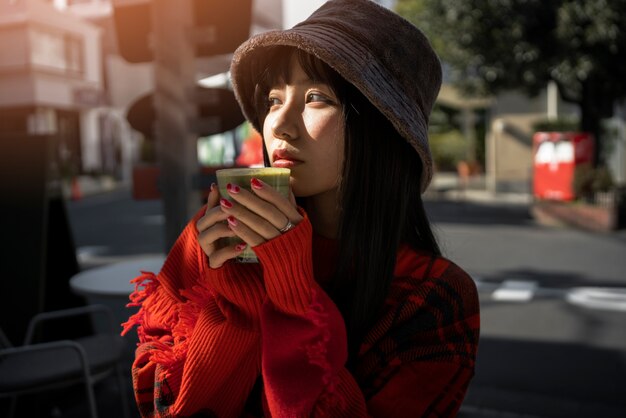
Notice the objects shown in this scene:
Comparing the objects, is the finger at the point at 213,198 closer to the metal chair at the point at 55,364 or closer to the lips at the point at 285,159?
the lips at the point at 285,159

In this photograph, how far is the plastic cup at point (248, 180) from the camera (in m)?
1.16

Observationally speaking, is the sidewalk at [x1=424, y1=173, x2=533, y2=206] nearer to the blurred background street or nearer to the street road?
the blurred background street

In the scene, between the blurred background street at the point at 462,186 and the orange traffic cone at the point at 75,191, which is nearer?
the blurred background street at the point at 462,186

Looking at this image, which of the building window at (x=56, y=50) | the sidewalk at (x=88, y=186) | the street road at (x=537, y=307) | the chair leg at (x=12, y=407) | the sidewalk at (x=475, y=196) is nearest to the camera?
the chair leg at (x=12, y=407)

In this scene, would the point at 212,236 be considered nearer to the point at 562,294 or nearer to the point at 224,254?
the point at 224,254

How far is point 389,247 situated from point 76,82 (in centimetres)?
3101

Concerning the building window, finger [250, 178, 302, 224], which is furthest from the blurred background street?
finger [250, 178, 302, 224]

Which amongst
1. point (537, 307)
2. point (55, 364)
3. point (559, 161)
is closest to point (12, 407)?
point (55, 364)

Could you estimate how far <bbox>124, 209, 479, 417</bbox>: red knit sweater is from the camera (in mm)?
1194

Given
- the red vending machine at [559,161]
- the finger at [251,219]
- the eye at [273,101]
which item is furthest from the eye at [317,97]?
the red vending machine at [559,161]

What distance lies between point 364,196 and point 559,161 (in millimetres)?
12660

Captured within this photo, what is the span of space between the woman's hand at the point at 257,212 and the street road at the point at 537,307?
838 millimetres

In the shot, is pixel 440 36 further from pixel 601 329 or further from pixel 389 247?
pixel 389 247

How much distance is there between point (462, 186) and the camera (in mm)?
17891
